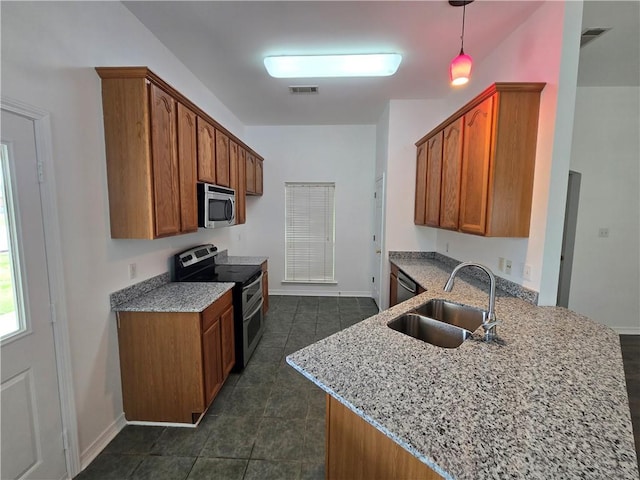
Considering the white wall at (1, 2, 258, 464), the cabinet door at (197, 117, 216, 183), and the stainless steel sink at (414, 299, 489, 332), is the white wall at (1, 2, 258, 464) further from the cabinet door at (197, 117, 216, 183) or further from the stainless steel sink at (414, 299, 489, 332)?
the stainless steel sink at (414, 299, 489, 332)

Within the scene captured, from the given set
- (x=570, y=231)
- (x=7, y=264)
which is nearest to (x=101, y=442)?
(x=7, y=264)

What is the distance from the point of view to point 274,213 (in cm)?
479

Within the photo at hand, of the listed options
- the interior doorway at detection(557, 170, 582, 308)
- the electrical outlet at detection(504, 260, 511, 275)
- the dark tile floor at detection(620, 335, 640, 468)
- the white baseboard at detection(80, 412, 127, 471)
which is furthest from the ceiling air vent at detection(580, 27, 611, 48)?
the white baseboard at detection(80, 412, 127, 471)

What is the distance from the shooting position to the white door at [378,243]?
160 inches

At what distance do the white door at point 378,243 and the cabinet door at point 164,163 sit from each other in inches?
108

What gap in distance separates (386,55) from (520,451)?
9.47ft

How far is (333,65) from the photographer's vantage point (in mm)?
2645

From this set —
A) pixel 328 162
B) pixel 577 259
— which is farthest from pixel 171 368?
pixel 577 259

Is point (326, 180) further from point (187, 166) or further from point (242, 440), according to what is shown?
point (242, 440)

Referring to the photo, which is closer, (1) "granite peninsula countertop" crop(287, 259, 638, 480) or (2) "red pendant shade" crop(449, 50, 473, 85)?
(1) "granite peninsula countertop" crop(287, 259, 638, 480)

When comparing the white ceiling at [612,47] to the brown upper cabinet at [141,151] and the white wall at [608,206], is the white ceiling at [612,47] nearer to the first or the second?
the white wall at [608,206]

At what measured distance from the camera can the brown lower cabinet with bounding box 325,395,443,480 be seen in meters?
0.94

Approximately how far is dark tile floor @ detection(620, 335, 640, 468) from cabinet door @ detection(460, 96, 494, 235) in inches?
66.5

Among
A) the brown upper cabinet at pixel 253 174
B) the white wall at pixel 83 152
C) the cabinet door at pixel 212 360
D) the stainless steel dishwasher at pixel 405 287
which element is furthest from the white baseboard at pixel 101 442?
the brown upper cabinet at pixel 253 174
